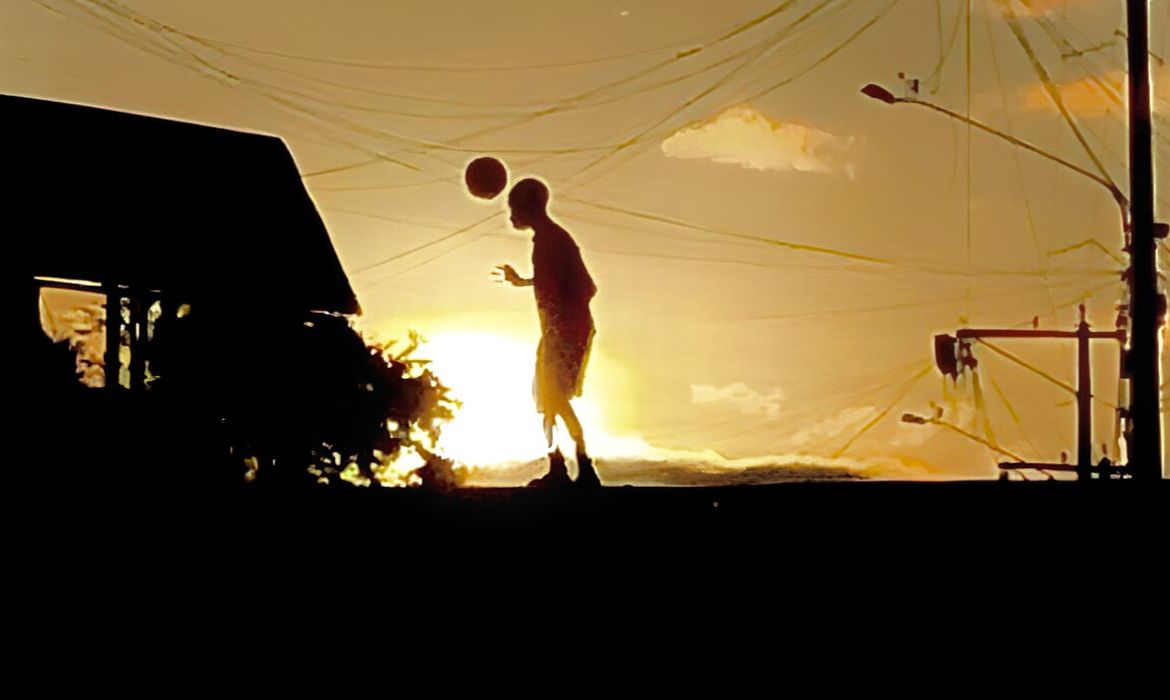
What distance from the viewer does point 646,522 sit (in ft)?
29.9

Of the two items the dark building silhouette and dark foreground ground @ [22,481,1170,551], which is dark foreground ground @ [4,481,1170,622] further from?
the dark building silhouette

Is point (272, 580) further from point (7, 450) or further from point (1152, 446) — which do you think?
point (1152, 446)

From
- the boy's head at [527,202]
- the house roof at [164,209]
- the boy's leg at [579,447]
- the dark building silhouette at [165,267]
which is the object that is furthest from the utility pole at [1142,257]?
the house roof at [164,209]

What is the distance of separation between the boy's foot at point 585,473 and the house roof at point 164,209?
19.4 meters

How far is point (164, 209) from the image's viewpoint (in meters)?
32.7

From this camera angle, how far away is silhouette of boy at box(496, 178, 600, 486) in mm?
11969

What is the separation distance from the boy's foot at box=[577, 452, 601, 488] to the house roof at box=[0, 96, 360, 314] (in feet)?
63.5

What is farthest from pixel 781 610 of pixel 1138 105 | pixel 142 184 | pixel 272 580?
pixel 142 184

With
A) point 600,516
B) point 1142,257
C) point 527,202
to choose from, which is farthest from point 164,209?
point 600,516

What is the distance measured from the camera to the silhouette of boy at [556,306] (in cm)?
1197

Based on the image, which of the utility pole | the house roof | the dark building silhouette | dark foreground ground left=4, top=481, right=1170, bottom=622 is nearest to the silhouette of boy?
dark foreground ground left=4, top=481, right=1170, bottom=622

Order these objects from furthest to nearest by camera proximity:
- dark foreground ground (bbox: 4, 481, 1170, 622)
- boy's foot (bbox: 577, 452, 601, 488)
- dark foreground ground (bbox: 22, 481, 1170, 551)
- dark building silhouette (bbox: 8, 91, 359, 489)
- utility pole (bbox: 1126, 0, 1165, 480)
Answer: dark building silhouette (bbox: 8, 91, 359, 489), utility pole (bbox: 1126, 0, 1165, 480), boy's foot (bbox: 577, 452, 601, 488), dark foreground ground (bbox: 22, 481, 1170, 551), dark foreground ground (bbox: 4, 481, 1170, 622)

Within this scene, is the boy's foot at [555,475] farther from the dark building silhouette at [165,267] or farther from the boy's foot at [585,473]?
the dark building silhouette at [165,267]

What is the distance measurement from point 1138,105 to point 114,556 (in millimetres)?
16664
